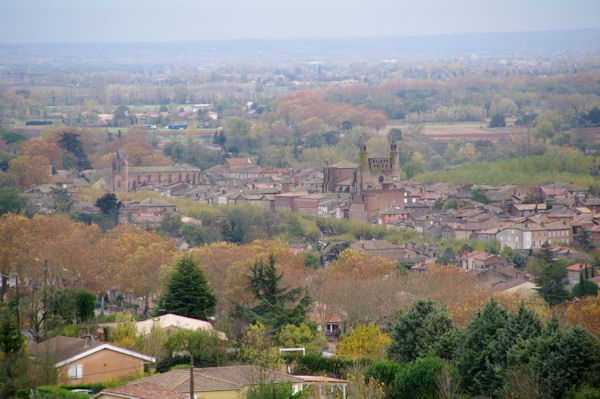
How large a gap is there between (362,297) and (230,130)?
80919 millimetres

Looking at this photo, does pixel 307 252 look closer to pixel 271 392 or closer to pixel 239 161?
pixel 271 392

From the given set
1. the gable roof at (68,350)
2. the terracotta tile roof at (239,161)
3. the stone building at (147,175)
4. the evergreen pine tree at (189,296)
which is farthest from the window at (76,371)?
the terracotta tile roof at (239,161)

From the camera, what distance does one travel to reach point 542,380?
19.0 m

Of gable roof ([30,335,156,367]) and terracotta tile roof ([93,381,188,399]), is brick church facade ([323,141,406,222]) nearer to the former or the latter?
gable roof ([30,335,156,367])

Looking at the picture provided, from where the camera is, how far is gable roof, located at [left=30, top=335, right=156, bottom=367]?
22.1 meters

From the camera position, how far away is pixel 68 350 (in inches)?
906

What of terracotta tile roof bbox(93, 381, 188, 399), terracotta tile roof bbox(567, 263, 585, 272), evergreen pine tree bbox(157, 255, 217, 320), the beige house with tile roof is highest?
terracotta tile roof bbox(93, 381, 188, 399)

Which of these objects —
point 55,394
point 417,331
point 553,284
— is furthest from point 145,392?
point 553,284

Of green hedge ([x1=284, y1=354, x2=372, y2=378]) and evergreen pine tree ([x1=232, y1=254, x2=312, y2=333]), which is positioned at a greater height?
green hedge ([x1=284, y1=354, x2=372, y2=378])

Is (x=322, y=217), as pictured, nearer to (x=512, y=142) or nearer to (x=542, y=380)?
(x=512, y=142)

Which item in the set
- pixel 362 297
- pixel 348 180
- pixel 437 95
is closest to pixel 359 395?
pixel 362 297

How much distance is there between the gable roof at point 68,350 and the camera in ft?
72.4

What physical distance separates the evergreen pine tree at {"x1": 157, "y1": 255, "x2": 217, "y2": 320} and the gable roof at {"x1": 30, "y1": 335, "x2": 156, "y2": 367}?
24.9ft

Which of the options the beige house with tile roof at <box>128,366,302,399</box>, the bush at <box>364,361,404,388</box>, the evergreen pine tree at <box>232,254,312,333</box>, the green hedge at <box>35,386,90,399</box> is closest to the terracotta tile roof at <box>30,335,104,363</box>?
the green hedge at <box>35,386,90,399</box>
